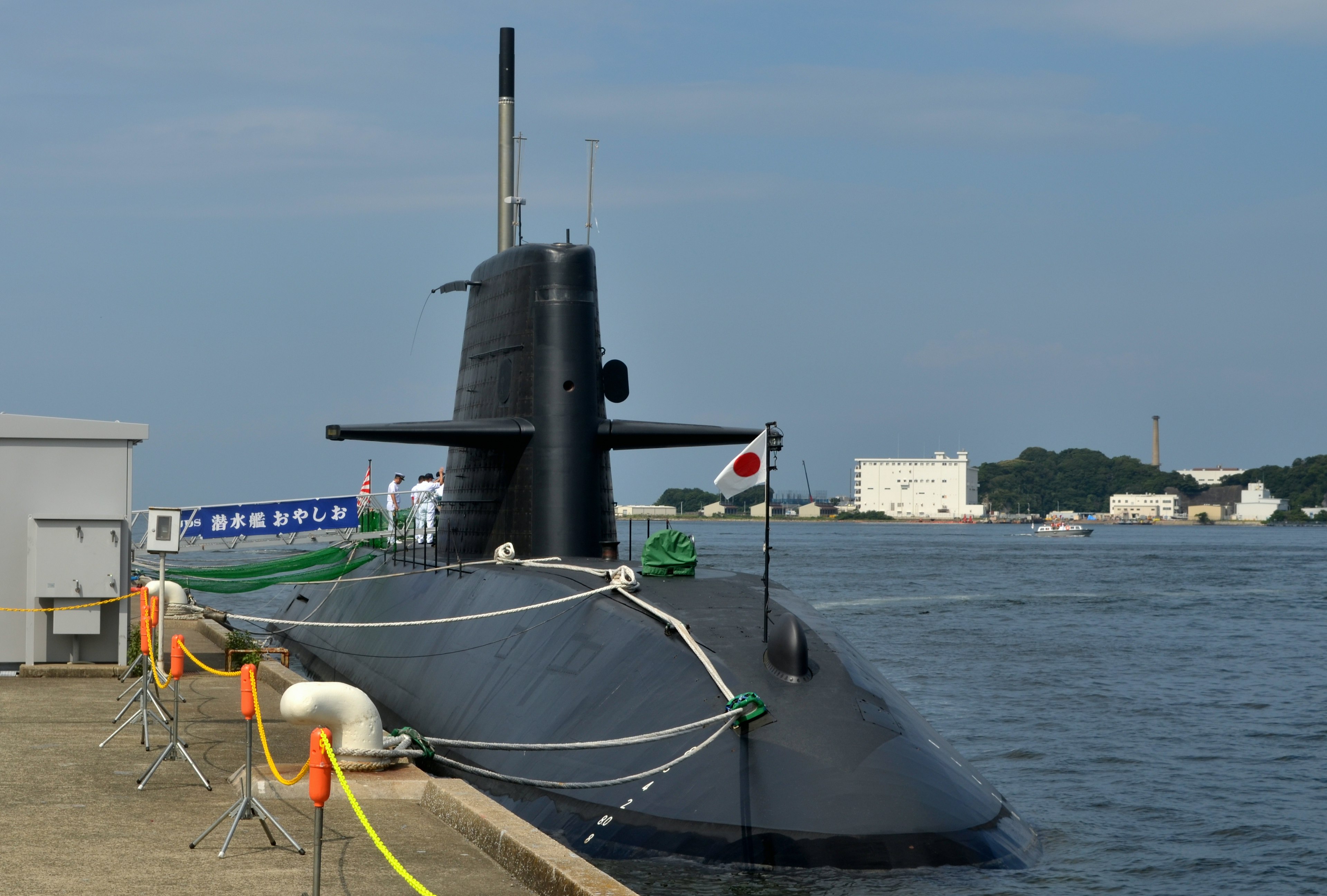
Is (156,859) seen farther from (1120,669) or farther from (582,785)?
(1120,669)

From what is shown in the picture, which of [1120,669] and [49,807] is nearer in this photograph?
[49,807]

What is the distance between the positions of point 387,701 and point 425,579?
2003mm

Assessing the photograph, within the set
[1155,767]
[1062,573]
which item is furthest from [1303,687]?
[1062,573]

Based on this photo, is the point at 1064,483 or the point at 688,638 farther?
the point at 1064,483

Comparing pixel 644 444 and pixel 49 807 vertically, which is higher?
pixel 644 444

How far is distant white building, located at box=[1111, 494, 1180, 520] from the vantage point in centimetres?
19112

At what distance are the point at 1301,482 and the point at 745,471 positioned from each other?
197058mm

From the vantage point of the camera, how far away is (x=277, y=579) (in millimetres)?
20172

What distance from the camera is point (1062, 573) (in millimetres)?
59125

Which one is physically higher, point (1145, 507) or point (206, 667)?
point (1145, 507)

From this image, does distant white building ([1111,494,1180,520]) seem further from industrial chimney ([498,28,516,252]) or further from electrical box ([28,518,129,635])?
electrical box ([28,518,129,635])

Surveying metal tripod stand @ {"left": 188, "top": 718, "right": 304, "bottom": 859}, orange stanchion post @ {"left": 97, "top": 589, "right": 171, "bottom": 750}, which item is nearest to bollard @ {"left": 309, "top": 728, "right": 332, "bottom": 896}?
metal tripod stand @ {"left": 188, "top": 718, "right": 304, "bottom": 859}

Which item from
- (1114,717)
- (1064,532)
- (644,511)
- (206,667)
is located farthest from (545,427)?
(1064,532)

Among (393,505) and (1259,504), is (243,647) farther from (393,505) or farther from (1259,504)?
(1259,504)
